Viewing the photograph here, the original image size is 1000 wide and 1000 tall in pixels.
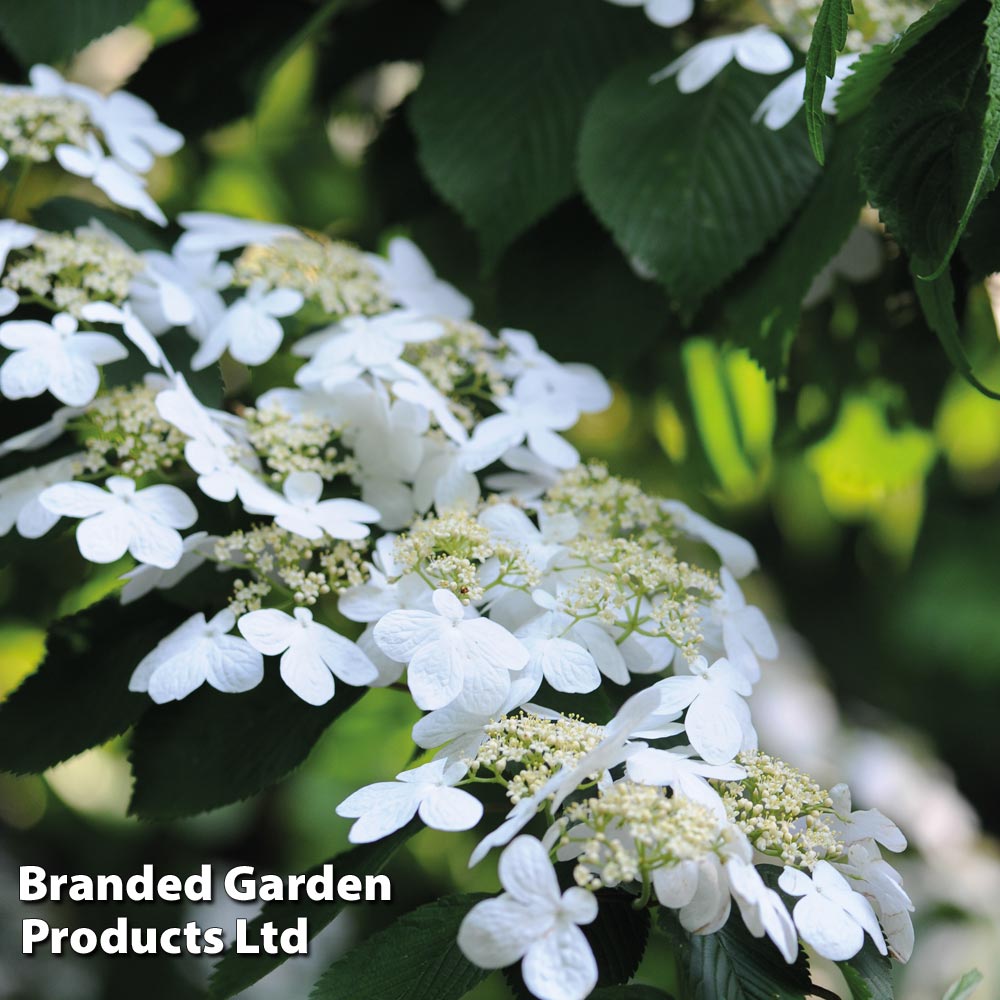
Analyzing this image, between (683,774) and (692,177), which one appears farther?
(692,177)

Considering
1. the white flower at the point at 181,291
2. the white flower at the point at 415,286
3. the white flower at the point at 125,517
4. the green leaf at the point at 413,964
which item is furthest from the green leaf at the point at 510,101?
the green leaf at the point at 413,964

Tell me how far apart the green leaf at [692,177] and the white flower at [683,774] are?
0.86ft

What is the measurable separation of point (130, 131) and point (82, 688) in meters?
0.32

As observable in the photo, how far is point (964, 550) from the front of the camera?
1114 millimetres

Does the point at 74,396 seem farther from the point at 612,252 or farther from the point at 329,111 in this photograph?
the point at 329,111

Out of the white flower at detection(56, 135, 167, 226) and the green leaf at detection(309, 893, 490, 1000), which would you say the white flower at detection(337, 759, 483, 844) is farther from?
the white flower at detection(56, 135, 167, 226)

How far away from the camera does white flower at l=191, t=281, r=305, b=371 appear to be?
1.65ft

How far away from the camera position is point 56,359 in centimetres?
44

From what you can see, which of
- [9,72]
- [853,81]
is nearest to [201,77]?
[9,72]

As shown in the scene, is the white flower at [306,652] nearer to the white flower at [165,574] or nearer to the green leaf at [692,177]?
the white flower at [165,574]

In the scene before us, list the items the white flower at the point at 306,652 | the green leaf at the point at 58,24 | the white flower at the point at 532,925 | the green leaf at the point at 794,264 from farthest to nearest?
the green leaf at the point at 58,24 < the green leaf at the point at 794,264 < the white flower at the point at 306,652 < the white flower at the point at 532,925

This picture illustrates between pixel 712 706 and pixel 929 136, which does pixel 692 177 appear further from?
pixel 712 706

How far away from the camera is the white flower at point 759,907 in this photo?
0.94 ft

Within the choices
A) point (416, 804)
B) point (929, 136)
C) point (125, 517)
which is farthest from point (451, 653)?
point (929, 136)
